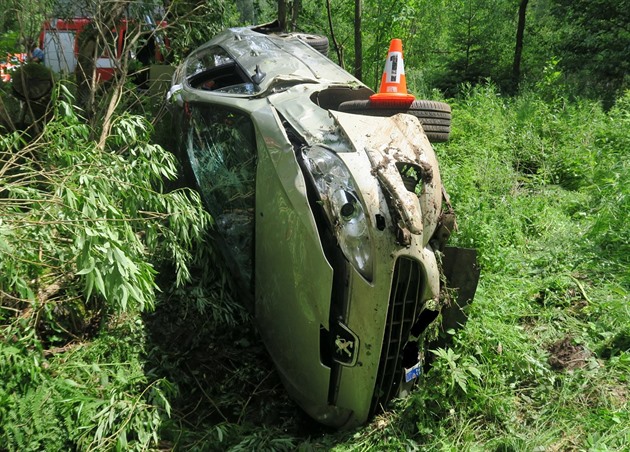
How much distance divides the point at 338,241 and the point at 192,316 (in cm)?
151

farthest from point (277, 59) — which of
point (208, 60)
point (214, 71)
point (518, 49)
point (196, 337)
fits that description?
point (518, 49)

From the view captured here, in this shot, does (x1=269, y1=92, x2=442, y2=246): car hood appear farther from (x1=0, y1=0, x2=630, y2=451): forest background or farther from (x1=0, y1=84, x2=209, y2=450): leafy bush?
(x1=0, y1=84, x2=209, y2=450): leafy bush

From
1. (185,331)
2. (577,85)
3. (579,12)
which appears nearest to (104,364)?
(185,331)

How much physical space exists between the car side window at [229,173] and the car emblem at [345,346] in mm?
921

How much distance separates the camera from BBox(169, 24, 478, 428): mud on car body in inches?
108

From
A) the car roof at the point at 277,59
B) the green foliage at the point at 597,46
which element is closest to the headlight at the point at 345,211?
the car roof at the point at 277,59

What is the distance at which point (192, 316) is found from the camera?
376 centimetres

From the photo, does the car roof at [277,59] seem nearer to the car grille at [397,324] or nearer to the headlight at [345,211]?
the headlight at [345,211]

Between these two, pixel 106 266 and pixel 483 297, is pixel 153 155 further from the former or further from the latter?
pixel 483 297

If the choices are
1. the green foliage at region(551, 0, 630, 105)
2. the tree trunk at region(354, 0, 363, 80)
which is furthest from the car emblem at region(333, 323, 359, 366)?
the green foliage at region(551, 0, 630, 105)

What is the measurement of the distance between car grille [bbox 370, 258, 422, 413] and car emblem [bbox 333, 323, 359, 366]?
17 cm

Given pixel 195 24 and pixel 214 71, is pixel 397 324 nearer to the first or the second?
pixel 214 71

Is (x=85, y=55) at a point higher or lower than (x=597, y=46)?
lower

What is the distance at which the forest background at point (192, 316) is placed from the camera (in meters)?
2.65
